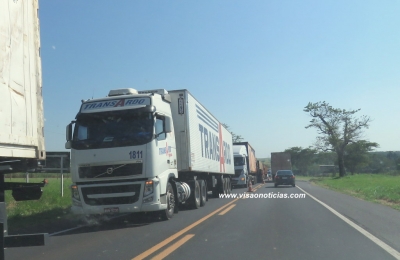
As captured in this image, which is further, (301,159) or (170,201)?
(301,159)

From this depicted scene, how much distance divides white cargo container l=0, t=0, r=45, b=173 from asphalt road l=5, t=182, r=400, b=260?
2.78 m

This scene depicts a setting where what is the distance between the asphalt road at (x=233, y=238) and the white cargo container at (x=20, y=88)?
2.78 metres

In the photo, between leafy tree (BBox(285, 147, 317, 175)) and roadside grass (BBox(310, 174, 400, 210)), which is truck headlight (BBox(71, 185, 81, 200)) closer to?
roadside grass (BBox(310, 174, 400, 210))

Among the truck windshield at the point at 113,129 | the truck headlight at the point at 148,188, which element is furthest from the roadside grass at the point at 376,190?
the truck windshield at the point at 113,129

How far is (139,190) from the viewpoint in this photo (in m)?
12.0

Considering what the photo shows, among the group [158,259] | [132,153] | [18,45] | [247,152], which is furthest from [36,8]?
[247,152]

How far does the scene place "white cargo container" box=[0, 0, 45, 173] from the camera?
16.6 feet

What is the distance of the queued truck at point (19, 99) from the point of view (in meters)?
5.02

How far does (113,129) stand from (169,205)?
278 cm

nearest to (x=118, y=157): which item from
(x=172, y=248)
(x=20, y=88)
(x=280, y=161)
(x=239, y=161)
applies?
(x=172, y=248)

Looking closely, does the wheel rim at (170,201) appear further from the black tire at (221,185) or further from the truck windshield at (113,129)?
the black tire at (221,185)

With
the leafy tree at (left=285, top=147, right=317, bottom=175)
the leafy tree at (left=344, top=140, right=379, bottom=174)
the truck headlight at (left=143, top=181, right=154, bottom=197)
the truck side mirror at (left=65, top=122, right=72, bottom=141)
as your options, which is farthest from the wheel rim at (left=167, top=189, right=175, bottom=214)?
the leafy tree at (left=285, top=147, right=317, bottom=175)

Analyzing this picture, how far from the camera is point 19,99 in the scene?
5.34 metres

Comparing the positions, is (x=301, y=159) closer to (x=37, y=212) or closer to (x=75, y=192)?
(x=37, y=212)
